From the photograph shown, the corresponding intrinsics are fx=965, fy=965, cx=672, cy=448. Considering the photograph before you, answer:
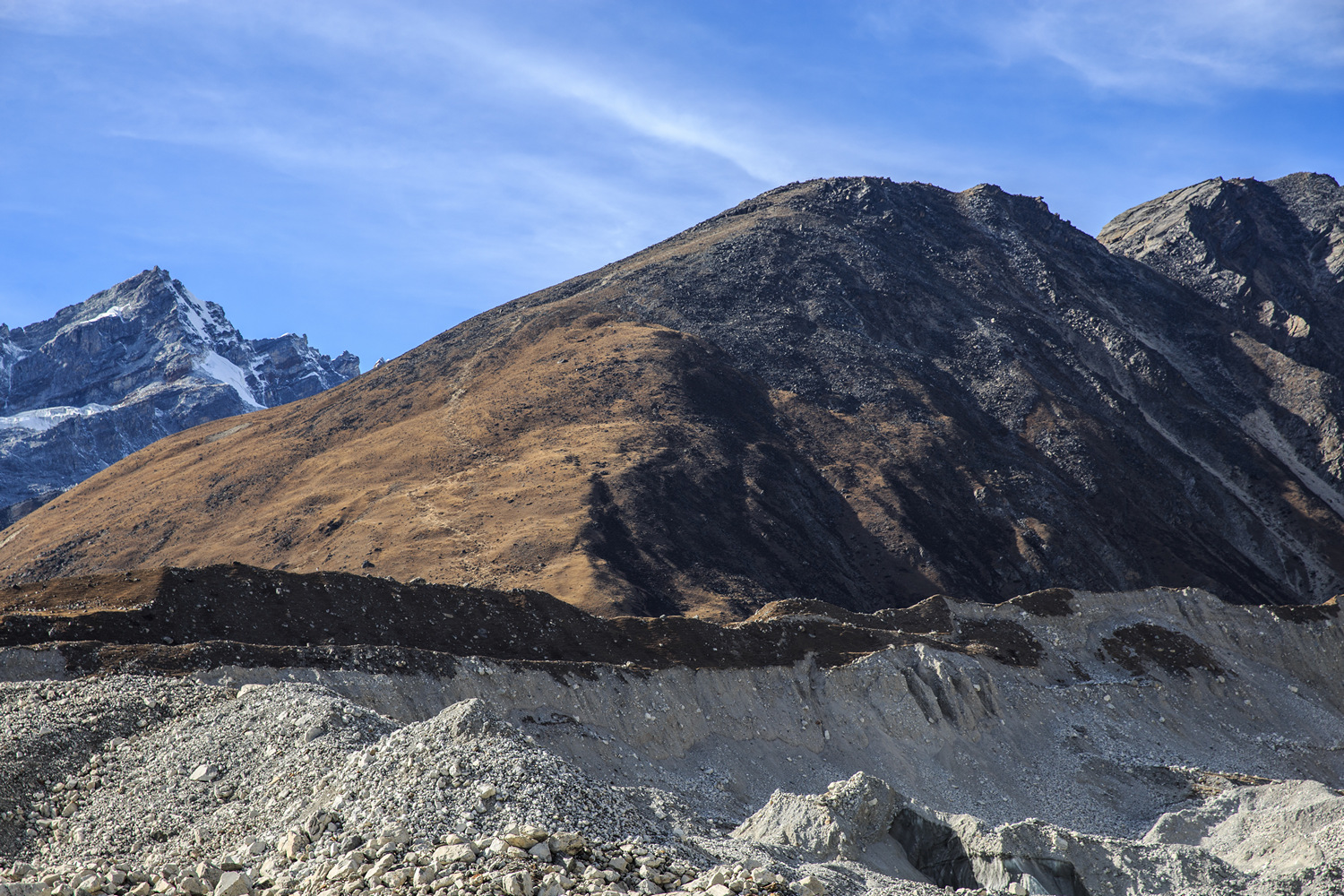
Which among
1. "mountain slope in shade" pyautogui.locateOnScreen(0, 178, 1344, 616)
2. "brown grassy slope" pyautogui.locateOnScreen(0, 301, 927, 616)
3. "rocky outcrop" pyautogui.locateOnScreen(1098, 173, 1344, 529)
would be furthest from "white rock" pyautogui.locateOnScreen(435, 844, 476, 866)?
"rocky outcrop" pyautogui.locateOnScreen(1098, 173, 1344, 529)

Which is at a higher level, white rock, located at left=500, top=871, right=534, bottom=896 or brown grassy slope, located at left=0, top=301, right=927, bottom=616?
brown grassy slope, located at left=0, top=301, right=927, bottom=616

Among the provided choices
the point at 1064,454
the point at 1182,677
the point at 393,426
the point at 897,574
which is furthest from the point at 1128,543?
the point at 393,426

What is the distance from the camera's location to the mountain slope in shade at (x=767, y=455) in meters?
71.2

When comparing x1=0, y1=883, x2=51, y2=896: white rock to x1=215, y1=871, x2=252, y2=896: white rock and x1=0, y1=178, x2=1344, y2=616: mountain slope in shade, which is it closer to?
x1=215, y1=871, x2=252, y2=896: white rock

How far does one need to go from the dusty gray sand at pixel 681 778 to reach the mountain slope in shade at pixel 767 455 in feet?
78.6

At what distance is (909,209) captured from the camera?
13938 cm

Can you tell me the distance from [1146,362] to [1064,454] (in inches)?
1196

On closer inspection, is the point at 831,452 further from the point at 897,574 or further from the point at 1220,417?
the point at 1220,417

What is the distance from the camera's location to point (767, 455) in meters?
84.9

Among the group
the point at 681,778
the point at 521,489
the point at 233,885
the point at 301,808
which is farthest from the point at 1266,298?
the point at 233,885

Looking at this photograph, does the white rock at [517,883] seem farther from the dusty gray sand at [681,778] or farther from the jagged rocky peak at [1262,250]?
the jagged rocky peak at [1262,250]

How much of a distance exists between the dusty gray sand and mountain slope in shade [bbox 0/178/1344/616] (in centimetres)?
2396

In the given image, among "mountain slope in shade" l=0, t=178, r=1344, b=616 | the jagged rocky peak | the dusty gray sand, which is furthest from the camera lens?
the jagged rocky peak

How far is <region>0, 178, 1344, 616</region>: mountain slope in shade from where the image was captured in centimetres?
7125
